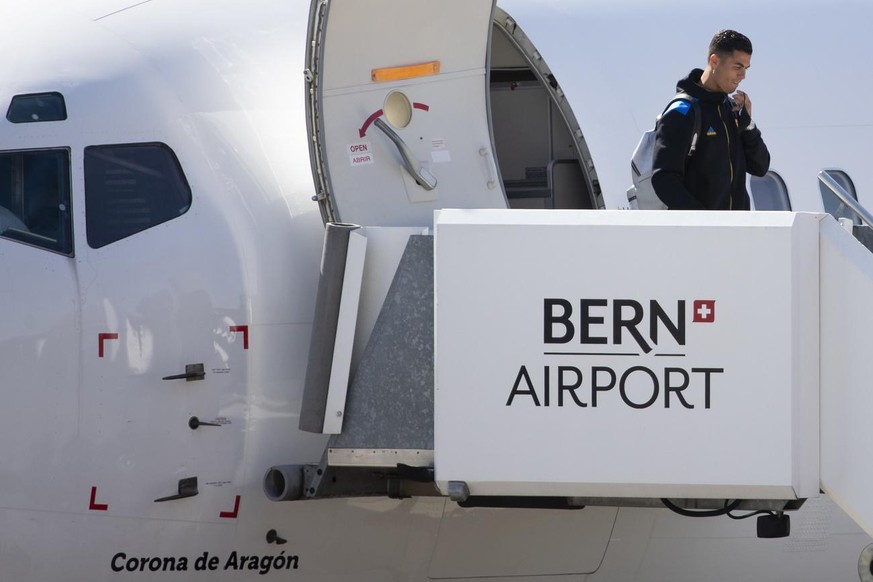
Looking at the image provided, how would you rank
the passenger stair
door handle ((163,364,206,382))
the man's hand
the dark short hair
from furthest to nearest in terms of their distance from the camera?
the man's hand < the dark short hair < door handle ((163,364,206,382)) < the passenger stair

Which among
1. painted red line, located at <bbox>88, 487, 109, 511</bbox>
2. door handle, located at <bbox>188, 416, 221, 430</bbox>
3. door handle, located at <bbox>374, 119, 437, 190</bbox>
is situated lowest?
painted red line, located at <bbox>88, 487, 109, 511</bbox>

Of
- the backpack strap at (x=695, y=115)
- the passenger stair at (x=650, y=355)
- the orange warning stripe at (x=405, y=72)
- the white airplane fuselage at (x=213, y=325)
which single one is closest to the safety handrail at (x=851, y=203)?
the passenger stair at (x=650, y=355)

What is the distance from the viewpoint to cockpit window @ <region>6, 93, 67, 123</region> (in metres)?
6.05

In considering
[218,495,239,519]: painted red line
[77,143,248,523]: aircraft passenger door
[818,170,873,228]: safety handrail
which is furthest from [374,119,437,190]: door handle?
[818,170,873,228]: safety handrail

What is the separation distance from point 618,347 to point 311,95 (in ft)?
6.83

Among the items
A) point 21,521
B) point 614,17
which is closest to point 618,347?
point 21,521

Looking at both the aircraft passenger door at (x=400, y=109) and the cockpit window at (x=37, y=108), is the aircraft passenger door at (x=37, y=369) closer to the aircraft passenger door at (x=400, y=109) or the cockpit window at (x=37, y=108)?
the cockpit window at (x=37, y=108)

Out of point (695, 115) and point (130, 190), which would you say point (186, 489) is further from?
point (695, 115)

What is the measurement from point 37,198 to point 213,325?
1.04 meters

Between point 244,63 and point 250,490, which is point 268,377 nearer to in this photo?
point 250,490

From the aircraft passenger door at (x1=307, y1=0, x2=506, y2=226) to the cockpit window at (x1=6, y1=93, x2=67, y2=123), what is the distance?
1.22 metres

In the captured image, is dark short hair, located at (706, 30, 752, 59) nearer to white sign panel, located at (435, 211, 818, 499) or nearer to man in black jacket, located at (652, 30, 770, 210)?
man in black jacket, located at (652, 30, 770, 210)

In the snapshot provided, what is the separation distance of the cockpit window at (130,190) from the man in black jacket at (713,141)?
234 cm

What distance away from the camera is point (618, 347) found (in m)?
5.02
